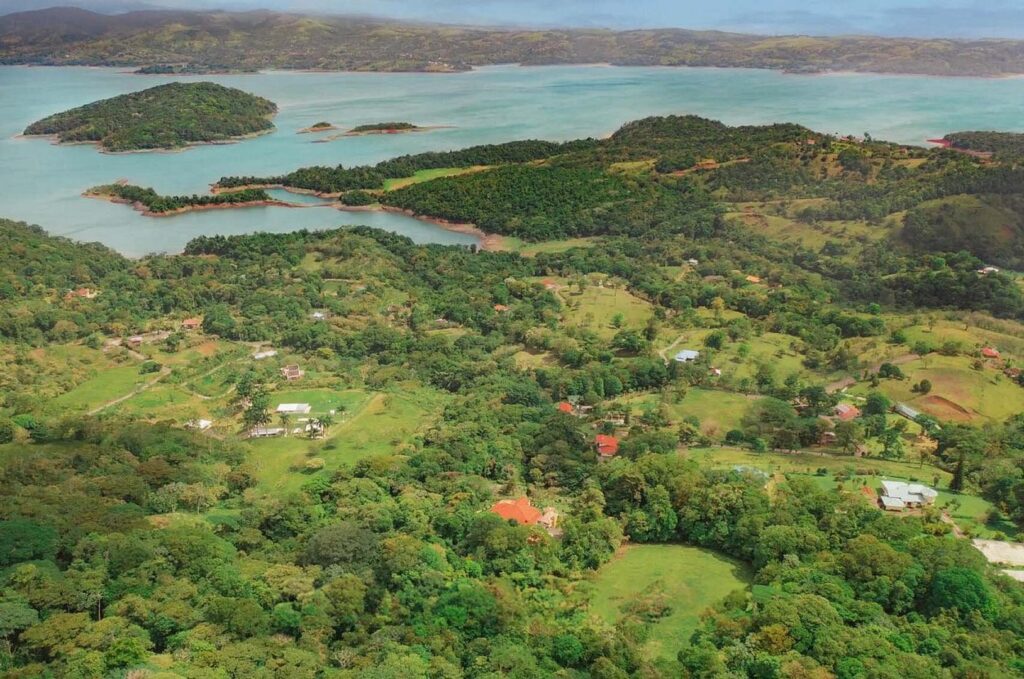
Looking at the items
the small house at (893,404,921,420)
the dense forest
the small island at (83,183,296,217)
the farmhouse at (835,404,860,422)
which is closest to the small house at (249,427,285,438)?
the dense forest

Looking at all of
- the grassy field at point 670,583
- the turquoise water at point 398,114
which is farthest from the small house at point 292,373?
the turquoise water at point 398,114

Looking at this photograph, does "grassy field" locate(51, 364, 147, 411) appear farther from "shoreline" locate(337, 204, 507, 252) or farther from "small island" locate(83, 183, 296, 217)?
"small island" locate(83, 183, 296, 217)

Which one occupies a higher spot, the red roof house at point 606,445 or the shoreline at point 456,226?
the shoreline at point 456,226

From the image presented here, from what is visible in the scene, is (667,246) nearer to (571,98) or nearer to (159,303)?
(159,303)

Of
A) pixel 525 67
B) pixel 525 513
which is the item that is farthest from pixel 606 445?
pixel 525 67

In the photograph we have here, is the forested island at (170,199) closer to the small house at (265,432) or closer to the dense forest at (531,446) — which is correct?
the dense forest at (531,446)

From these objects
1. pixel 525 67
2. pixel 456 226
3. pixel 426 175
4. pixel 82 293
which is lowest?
pixel 82 293

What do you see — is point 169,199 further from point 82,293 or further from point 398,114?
point 398,114

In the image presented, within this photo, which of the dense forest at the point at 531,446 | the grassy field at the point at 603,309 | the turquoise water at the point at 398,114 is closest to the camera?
the dense forest at the point at 531,446
